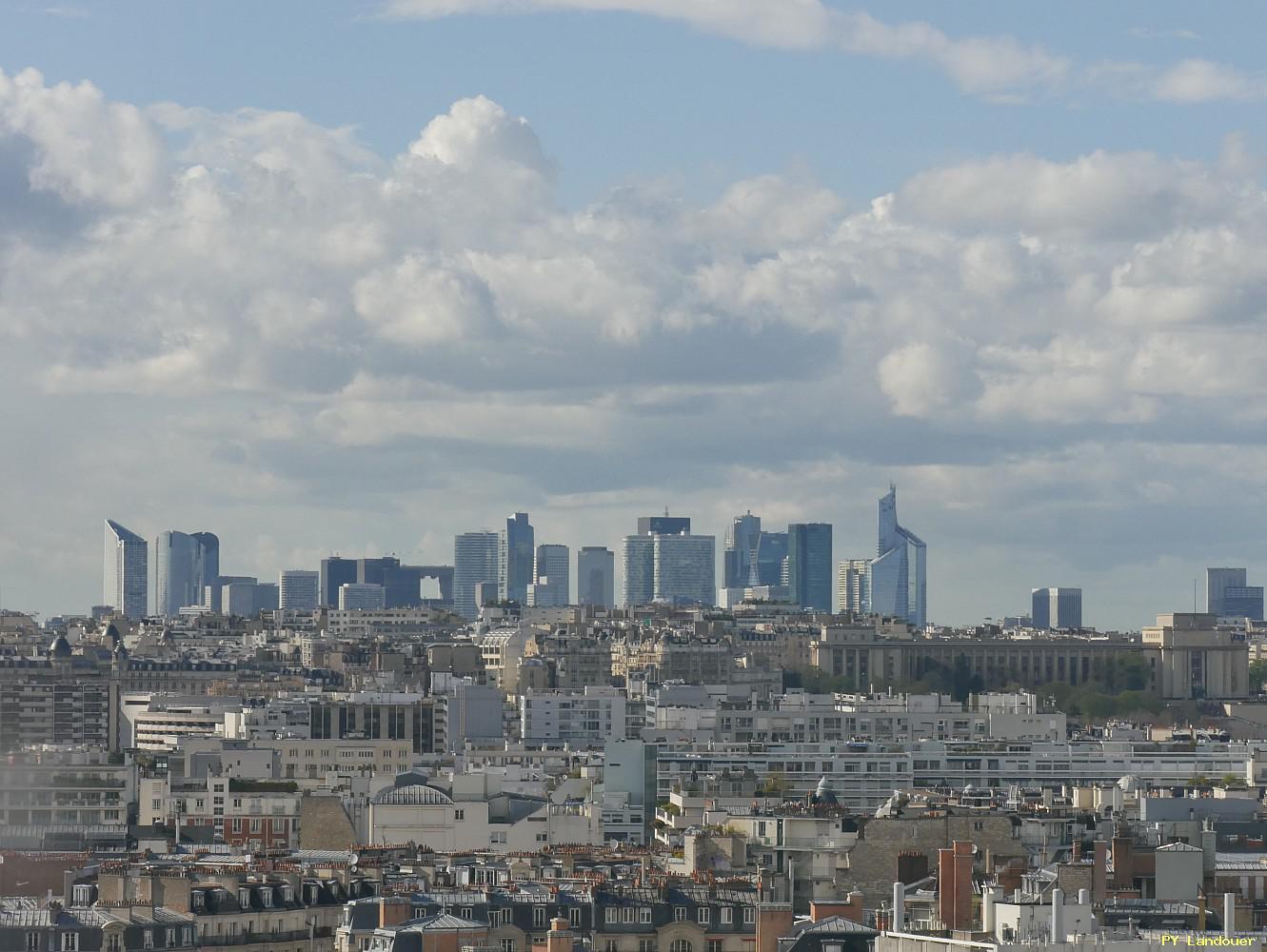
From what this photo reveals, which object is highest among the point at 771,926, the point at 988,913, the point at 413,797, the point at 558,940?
the point at 413,797

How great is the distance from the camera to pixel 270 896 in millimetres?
66500

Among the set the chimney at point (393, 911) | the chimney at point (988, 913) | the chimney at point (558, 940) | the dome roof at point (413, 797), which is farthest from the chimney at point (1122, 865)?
the dome roof at point (413, 797)

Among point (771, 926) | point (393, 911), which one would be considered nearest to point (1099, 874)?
point (771, 926)

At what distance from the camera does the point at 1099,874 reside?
61.9 meters

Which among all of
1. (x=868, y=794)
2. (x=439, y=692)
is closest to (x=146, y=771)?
(x=868, y=794)

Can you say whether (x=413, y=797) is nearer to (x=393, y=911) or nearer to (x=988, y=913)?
(x=393, y=911)

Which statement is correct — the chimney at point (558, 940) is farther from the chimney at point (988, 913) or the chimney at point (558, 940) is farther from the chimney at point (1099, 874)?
the chimney at point (1099, 874)

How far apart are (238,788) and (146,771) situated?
8.77m

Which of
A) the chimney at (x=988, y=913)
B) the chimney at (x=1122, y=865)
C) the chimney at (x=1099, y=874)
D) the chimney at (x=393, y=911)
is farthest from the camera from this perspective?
the chimney at (x=1122, y=865)

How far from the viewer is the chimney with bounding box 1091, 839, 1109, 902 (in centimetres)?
5975

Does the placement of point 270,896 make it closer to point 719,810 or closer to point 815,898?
point 815,898

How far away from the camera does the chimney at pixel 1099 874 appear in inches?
2352

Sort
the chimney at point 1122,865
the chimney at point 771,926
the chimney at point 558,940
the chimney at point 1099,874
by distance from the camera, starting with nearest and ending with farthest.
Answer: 1. the chimney at point 558,940
2. the chimney at point 771,926
3. the chimney at point 1099,874
4. the chimney at point 1122,865

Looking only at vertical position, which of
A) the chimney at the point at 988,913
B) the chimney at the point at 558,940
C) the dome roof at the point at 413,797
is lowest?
the chimney at the point at 558,940
